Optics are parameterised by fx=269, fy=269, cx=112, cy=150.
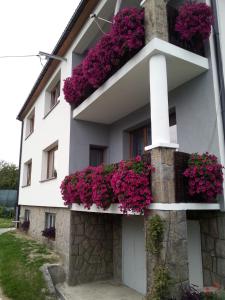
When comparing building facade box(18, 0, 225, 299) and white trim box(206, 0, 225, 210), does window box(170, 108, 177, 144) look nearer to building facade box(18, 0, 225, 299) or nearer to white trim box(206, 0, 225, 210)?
building facade box(18, 0, 225, 299)

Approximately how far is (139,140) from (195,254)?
381 centimetres

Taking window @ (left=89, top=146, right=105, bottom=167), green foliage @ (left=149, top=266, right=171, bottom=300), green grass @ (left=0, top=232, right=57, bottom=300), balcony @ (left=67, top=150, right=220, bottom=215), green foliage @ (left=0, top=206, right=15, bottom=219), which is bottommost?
green grass @ (left=0, top=232, right=57, bottom=300)

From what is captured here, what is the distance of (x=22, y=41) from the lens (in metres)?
10.3

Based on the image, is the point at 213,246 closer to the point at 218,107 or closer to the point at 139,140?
the point at 218,107

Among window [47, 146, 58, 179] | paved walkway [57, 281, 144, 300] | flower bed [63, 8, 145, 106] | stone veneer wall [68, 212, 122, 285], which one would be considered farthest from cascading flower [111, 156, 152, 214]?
window [47, 146, 58, 179]

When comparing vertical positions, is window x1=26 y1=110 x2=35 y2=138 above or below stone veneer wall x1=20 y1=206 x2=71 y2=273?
above

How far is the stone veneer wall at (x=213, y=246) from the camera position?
505 cm

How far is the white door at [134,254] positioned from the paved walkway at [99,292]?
246mm

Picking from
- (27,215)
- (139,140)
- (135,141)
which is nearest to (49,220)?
(27,215)

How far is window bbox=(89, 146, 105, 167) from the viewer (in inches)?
364

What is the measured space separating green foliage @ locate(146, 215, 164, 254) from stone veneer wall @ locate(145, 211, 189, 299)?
0.07 metres

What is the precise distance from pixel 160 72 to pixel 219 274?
3.98 meters

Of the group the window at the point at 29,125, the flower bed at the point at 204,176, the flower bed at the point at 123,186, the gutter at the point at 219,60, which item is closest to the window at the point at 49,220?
the flower bed at the point at 123,186

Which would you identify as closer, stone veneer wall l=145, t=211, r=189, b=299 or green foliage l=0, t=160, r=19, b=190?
stone veneer wall l=145, t=211, r=189, b=299
